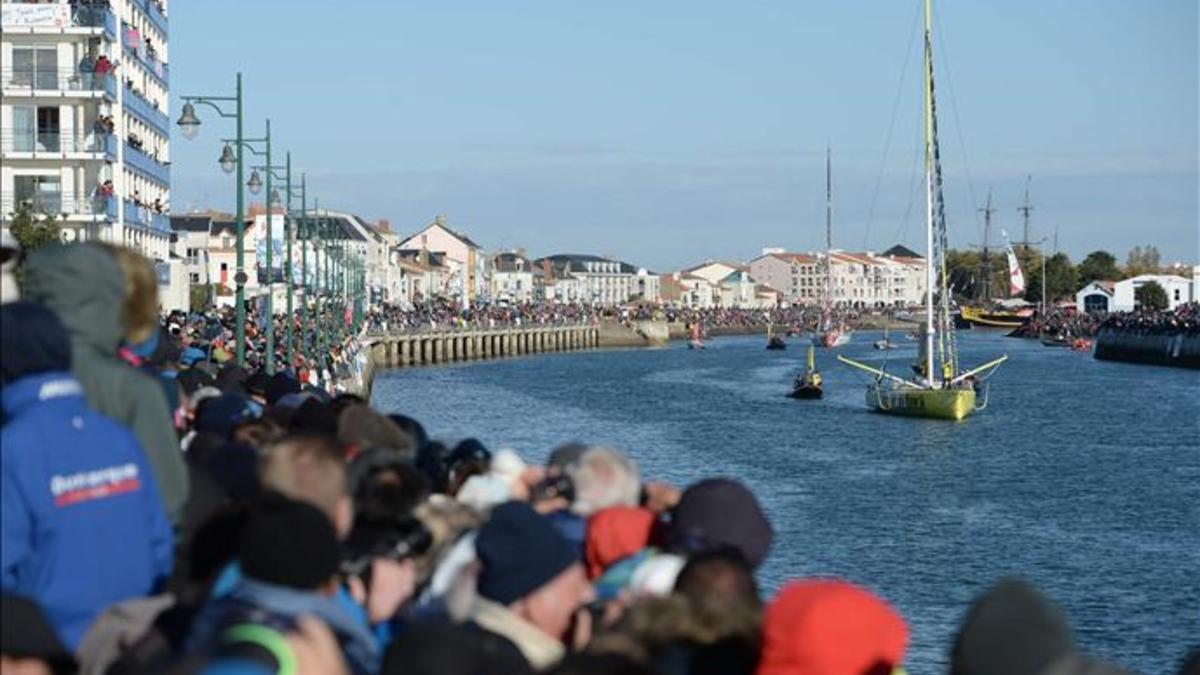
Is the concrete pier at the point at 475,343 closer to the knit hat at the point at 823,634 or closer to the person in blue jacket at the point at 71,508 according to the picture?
the person in blue jacket at the point at 71,508

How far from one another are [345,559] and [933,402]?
2628 inches

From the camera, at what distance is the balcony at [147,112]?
6838 centimetres

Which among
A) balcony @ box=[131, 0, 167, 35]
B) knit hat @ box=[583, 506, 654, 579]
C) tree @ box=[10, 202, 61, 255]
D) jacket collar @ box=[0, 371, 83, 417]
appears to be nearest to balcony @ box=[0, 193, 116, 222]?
tree @ box=[10, 202, 61, 255]

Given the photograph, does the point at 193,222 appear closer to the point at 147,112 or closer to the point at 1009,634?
the point at 147,112

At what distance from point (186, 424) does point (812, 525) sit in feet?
98.6

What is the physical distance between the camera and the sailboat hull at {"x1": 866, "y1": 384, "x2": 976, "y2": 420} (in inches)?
2842

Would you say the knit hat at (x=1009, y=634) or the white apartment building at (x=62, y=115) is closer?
the knit hat at (x=1009, y=634)

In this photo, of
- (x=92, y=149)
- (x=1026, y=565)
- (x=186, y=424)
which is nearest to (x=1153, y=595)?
(x=1026, y=565)

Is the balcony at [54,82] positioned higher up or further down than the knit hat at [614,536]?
higher up

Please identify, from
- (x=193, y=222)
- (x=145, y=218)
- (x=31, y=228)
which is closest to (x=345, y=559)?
(x=31, y=228)

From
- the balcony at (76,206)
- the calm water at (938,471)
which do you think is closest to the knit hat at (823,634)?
the calm water at (938,471)

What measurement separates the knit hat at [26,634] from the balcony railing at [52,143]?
56586mm

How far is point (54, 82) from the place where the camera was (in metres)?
61.4

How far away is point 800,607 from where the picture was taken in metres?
5.75
